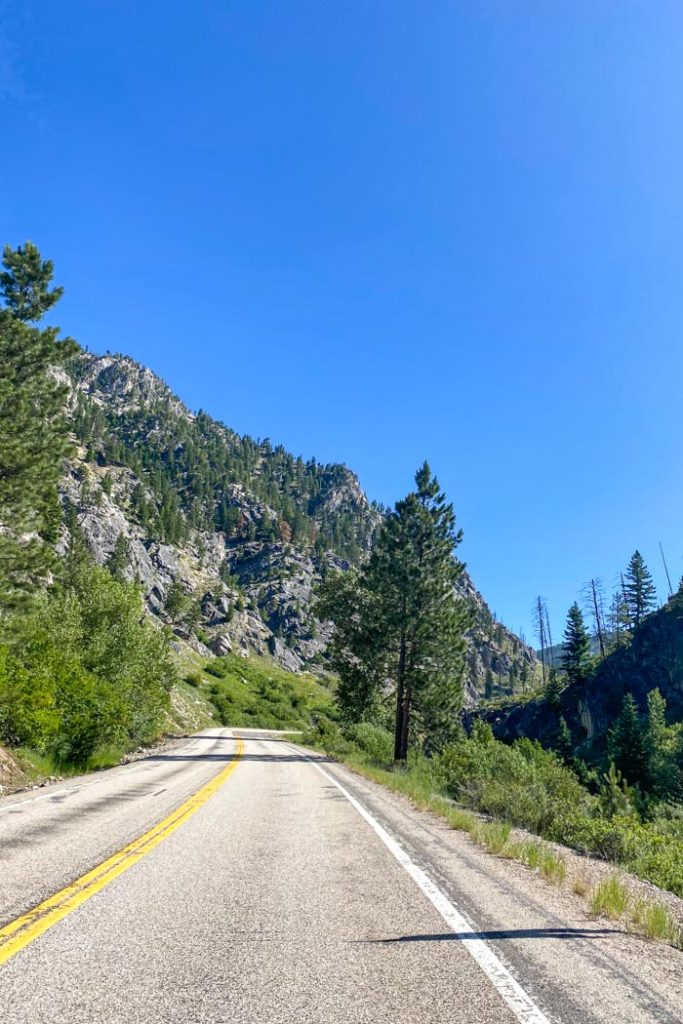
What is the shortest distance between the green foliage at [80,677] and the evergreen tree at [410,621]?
33.7ft

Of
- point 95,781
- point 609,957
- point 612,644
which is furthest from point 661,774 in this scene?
point 612,644

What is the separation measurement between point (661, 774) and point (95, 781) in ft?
176

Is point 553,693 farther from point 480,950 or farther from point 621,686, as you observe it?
point 480,950

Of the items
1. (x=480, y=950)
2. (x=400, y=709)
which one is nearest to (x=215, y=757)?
(x=400, y=709)

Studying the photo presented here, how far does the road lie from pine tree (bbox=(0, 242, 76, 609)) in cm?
1468

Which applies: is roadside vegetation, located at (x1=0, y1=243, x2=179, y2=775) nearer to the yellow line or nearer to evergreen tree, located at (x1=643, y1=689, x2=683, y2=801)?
the yellow line

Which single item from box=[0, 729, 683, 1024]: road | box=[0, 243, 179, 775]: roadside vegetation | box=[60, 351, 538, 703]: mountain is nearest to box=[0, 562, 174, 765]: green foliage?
box=[0, 243, 179, 775]: roadside vegetation

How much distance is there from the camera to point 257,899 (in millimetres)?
5809

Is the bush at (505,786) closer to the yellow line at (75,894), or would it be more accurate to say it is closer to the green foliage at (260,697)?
the yellow line at (75,894)

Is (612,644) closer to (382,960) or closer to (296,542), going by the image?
(296,542)

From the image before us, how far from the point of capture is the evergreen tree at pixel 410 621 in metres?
29.1

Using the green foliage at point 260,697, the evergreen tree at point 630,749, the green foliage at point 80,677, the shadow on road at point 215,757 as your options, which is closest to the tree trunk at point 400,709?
the shadow on road at point 215,757

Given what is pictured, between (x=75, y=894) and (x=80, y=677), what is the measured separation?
17.0m

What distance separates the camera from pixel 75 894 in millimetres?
5594
